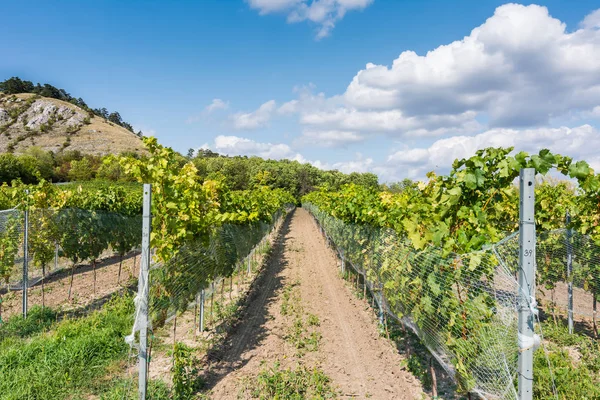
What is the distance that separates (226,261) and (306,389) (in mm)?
3384

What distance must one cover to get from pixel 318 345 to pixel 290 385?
55.8 inches

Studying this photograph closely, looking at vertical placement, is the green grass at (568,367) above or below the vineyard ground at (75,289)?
above

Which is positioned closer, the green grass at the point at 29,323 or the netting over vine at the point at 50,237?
the green grass at the point at 29,323

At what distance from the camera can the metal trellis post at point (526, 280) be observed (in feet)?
7.27

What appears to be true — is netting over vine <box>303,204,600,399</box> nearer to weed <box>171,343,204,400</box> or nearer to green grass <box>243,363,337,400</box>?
green grass <box>243,363,337,400</box>

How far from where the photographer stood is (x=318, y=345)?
5.67 meters

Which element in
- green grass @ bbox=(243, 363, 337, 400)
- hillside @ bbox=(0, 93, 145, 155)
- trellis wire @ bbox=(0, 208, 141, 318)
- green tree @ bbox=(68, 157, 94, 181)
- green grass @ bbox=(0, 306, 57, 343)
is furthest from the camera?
hillside @ bbox=(0, 93, 145, 155)

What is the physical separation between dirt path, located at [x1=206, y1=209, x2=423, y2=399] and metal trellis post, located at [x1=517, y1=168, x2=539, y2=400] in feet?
7.45

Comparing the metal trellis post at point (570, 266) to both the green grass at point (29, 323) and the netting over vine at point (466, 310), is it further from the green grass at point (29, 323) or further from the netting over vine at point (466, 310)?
the green grass at point (29, 323)

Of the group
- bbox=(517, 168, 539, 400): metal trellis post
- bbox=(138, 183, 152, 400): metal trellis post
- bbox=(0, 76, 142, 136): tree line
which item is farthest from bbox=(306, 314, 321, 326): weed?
bbox=(0, 76, 142, 136): tree line

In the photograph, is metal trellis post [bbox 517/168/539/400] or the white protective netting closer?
metal trellis post [bbox 517/168/539/400]

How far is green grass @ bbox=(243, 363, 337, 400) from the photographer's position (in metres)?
4.12

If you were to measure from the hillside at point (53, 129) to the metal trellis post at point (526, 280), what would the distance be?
9568 centimetres

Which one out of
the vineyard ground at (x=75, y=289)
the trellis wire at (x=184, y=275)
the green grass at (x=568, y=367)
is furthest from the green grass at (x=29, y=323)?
the green grass at (x=568, y=367)
